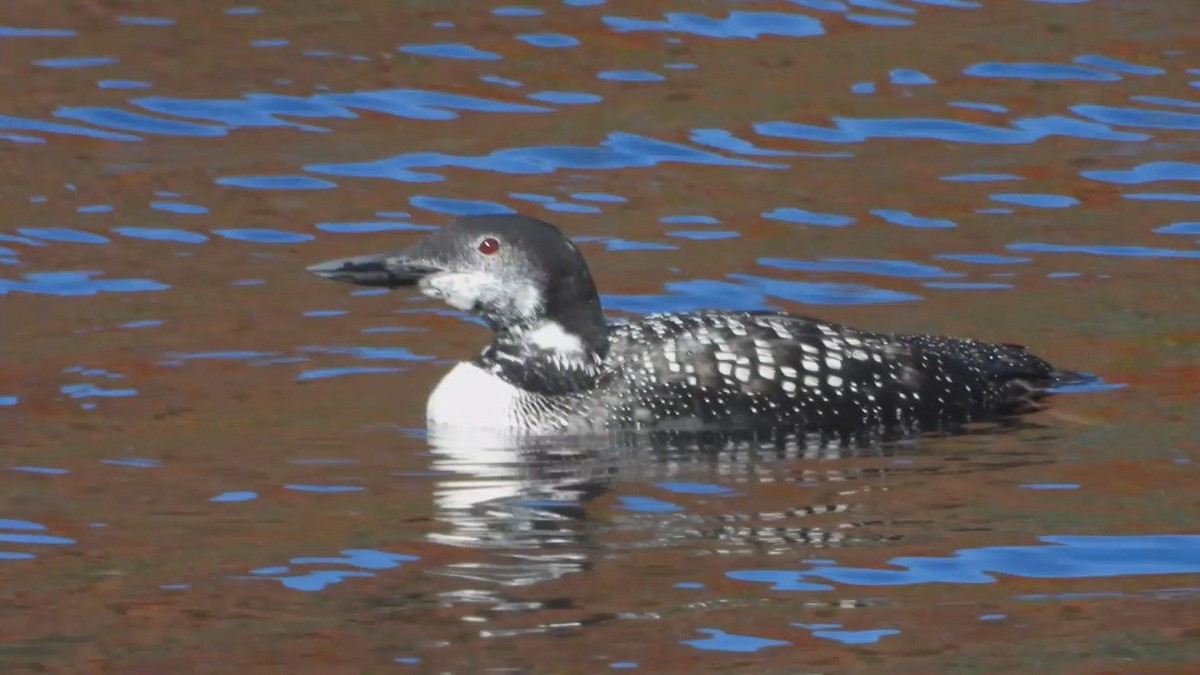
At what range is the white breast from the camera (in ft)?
23.3

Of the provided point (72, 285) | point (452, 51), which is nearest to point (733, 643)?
point (72, 285)

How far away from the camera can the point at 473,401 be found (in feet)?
23.4

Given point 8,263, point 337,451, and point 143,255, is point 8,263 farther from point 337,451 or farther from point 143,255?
point 337,451

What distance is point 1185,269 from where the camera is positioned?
8633mm

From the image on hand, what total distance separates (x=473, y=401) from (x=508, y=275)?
1.29ft

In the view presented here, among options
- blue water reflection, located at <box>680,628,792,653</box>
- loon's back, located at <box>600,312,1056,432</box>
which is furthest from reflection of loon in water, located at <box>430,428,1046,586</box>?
blue water reflection, located at <box>680,628,792,653</box>

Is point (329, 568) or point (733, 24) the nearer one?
point (329, 568)

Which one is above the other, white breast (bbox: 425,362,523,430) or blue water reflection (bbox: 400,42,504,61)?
blue water reflection (bbox: 400,42,504,61)

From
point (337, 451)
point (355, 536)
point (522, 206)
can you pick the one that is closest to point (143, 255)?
point (522, 206)

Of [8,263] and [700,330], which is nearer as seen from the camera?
[700,330]

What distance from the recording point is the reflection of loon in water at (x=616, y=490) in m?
5.89

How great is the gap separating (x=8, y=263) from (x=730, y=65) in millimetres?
4007

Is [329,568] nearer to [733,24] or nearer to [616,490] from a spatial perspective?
[616,490]

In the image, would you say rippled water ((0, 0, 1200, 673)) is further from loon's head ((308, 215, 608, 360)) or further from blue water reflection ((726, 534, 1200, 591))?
loon's head ((308, 215, 608, 360))
